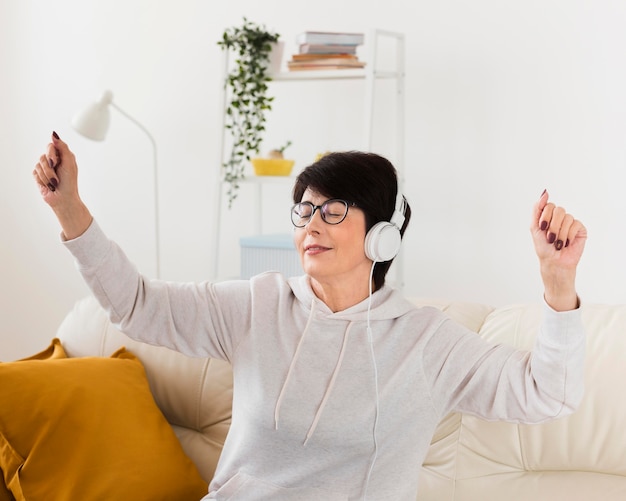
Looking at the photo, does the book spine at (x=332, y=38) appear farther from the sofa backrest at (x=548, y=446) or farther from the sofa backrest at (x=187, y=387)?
the sofa backrest at (x=548, y=446)

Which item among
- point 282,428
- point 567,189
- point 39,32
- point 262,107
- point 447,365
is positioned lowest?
point 282,428

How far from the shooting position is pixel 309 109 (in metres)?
3.48

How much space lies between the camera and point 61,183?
4.54ft

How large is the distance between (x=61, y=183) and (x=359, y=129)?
2.13 m

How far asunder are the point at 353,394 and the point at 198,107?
7.80 ft

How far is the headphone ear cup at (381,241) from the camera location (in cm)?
155

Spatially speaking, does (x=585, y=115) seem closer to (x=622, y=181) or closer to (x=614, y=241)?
(x=622, y=181)

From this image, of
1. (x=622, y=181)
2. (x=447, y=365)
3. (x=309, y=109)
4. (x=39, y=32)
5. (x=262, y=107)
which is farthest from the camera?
(x=39, y=32)

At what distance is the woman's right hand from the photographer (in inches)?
54.1

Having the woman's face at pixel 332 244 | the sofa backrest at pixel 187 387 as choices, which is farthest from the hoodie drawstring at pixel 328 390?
the sofa backrest at pixel 187 387

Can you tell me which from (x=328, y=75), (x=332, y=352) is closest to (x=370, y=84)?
(x=328, y=75)

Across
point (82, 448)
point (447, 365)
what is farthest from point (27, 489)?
point (447, 365)

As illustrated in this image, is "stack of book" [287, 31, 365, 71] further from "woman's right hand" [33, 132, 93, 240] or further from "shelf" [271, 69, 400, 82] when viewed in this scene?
"woman's right hand" [33, 132, 93, 240]

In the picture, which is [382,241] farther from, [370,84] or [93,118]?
[93,118]
